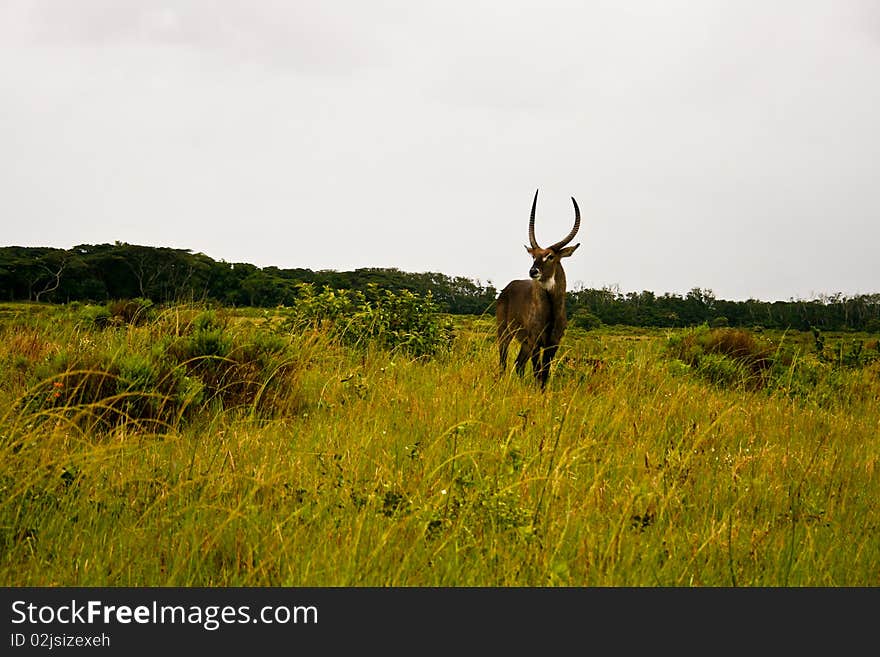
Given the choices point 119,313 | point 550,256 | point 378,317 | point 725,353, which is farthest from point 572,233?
point 119,313

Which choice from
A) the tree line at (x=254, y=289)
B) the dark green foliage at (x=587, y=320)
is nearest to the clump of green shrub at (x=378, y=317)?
the tree line at (x=254, y=289)

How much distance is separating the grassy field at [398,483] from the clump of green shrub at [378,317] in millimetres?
2295

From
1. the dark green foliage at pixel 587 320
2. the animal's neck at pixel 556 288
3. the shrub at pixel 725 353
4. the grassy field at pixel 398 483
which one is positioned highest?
the animal's neck at pixel 556 288

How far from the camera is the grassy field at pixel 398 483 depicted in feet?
9.23

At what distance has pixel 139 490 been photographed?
138 inches

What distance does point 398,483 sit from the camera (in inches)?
135

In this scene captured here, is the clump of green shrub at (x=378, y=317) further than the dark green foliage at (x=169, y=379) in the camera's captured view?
Yes

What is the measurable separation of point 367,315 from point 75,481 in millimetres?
6472

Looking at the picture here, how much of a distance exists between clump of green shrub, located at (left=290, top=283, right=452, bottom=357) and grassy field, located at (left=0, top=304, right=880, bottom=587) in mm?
2295

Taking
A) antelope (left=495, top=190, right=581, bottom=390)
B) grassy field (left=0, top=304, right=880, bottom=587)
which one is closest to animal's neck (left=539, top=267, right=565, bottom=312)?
antelope (left=495, top=190, right=581, bottom=390)

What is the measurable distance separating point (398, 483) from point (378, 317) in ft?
21.7

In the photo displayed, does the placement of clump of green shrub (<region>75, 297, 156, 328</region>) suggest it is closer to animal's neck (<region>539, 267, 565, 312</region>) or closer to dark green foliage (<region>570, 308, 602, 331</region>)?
animal's neck (<region>539, 267, 565, 312</region>)

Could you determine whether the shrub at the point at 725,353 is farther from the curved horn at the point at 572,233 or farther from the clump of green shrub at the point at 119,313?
the clump of green shrub at the point at 119,313

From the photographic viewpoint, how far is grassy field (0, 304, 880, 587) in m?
2.81
